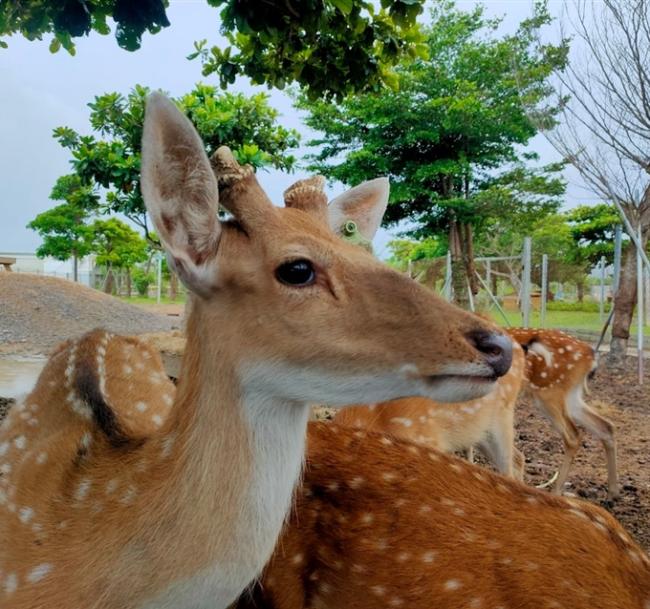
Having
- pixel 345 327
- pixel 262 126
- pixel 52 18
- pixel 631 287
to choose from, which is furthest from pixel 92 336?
pixel 631 287

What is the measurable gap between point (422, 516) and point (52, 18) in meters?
2.52

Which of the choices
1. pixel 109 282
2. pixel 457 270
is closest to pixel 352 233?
pixel 457 270

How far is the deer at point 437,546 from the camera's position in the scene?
162 centimetres

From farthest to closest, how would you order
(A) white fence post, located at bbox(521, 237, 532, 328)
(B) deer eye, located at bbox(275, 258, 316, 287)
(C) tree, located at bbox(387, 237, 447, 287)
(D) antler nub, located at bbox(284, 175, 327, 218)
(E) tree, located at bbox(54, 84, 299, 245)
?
(C) tree, located at bbox(387, 237, 447, 287)
(A) white fence post, located at bbox(521, 237, 532, 328)
(E) tree, located at bbox(54, 84, 299, 245)
(D) antler nub, located at bbox(284, 175, 327, 218)
(B) deer eye, located at bbox(275, 258, 316, 287)

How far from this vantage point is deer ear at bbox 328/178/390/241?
213 centimetres

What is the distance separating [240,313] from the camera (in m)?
1.47

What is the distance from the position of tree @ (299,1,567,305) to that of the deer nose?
41.8 feet

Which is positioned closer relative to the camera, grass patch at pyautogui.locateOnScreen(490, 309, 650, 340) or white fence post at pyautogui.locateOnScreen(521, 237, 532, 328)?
white fence post at pyautogui.locateOnScreen(521, 237, 532, 328)

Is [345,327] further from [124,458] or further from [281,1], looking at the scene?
[281,1]

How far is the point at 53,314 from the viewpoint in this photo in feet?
43.9

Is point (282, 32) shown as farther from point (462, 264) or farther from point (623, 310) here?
point (462, 264)

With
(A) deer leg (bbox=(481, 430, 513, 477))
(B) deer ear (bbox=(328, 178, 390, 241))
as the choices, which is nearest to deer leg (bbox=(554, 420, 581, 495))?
(A) deer leg (bbox=(481, 430, 513, 477))

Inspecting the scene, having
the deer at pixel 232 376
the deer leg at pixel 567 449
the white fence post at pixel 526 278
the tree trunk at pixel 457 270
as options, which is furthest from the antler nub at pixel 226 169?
the tree trunk at pixel 457 270

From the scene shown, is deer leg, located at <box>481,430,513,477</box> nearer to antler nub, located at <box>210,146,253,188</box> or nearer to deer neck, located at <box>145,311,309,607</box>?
deer neck, located at <box>145,311,309,607</box>
